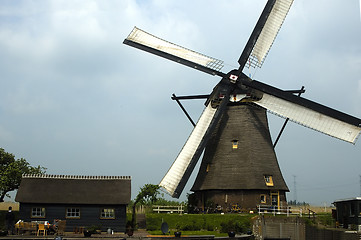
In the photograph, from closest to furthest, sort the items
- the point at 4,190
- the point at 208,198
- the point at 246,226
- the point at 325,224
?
the point at 246,226, the point at 325,224, the point at 208,198, the point at 4,190

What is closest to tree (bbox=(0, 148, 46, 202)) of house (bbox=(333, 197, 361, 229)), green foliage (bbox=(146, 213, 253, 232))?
green foliage (bbox=(146, 213, 253, 232))

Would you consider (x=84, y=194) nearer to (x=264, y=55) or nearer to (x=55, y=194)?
(x=55, y=194)

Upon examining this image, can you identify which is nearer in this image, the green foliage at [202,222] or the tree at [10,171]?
the green foliage at [202,222]

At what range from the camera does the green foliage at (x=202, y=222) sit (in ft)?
89.9

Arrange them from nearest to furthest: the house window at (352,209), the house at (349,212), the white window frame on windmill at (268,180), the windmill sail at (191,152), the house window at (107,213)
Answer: the windmill sail at (191,152) < the house window at (107,213) < the house at (349,212) < the house window at (352,209) < the white window frame on windmill at (268,180)

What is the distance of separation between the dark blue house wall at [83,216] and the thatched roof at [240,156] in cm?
674

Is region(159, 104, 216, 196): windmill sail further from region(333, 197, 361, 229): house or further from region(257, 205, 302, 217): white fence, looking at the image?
region(333, 197, 361, 229): house

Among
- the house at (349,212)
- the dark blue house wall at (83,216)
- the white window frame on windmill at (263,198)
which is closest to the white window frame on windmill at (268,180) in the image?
the white window frame on windmill at (263,198)

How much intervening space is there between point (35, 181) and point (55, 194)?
1740 mm

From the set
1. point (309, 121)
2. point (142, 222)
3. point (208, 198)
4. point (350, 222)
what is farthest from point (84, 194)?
point (350, 222)

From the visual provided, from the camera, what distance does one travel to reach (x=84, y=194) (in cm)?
2820

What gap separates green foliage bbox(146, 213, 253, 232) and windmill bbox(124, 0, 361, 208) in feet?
6.82

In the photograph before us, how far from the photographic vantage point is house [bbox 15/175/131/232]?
27516 mm

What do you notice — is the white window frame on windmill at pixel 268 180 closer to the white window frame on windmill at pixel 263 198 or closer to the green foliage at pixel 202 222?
the white window frame on windmill at pixel 263 198
